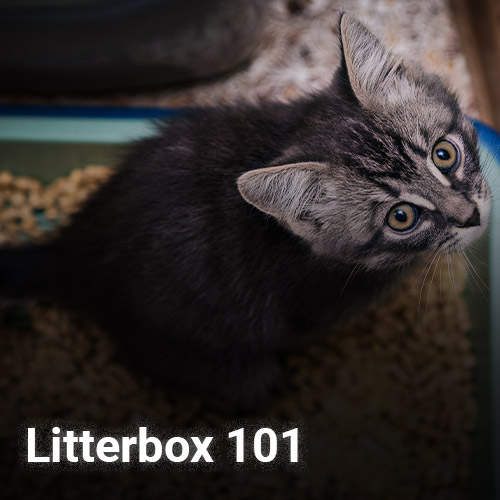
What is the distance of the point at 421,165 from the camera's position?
1.15 metres

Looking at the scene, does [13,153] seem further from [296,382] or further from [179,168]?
[296,382]

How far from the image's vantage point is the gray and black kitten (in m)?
1.15

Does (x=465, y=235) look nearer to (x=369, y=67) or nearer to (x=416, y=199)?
(x=416, y=199)

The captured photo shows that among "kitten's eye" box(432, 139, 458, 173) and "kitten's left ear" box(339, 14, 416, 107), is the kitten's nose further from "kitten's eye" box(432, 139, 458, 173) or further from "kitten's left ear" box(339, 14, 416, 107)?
"kitten's left ear" box(339, 14, 416, 107)

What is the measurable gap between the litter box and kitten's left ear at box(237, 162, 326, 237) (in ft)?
1.92

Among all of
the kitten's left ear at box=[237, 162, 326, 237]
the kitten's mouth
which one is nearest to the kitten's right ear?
the kitten's left ear at box=[237, 162, 326, 237]

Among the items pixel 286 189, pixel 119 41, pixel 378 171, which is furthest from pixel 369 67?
pixel 119 41

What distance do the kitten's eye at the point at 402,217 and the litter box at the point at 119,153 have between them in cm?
51

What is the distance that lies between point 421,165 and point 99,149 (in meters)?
1.06

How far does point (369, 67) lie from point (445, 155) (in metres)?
0.24

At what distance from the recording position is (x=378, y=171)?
3.76 feet

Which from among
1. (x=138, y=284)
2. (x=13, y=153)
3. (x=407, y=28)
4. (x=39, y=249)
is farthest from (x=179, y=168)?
(x=407, y=28)

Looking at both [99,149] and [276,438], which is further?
[99,149]

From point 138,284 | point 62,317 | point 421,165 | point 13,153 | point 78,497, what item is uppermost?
point 13,153
